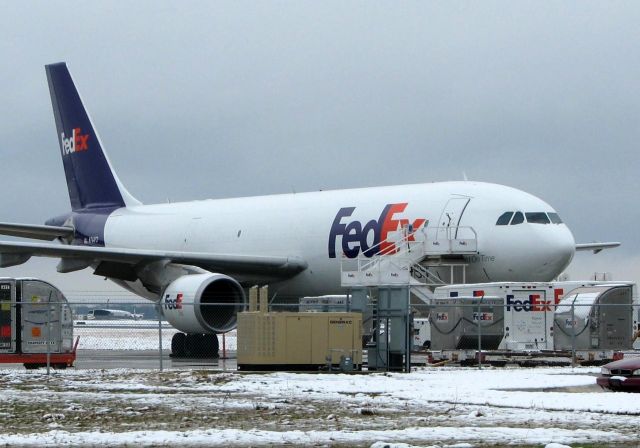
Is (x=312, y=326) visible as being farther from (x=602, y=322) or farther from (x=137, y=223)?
(x=137, y=223)

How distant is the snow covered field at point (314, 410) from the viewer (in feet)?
39.1

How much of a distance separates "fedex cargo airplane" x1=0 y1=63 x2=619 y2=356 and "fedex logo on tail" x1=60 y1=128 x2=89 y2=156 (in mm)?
82

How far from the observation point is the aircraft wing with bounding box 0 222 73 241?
123ft

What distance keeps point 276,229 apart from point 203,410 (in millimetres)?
20583

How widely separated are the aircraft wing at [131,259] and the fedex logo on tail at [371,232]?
6.30ft

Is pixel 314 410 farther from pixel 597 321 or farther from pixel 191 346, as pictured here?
pixel 191 346

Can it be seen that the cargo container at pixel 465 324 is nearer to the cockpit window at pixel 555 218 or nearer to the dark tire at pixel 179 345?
the cockpit window at pixel 555 218

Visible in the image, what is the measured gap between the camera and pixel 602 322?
2777 cm

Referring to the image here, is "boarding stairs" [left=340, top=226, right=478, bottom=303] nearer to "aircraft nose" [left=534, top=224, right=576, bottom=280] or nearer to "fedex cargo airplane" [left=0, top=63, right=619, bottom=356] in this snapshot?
"fedex cargo airplane" [left=0, top=63, right=619, bottom=356]

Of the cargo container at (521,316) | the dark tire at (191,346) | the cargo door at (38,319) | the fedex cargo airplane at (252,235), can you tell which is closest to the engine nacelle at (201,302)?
the fedex cargo airplane at (252,235)

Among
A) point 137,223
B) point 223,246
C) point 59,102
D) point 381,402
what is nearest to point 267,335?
point 381,402

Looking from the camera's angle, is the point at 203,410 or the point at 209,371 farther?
the point at 209,371

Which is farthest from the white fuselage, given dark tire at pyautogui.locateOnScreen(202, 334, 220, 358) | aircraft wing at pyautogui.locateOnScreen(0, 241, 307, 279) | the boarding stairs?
dark tire at pyautogui.locateOnScreen(202, 334, 220, 358)

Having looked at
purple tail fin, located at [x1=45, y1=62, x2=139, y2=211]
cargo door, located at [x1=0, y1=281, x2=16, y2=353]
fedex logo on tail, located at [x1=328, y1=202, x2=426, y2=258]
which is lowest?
cargo door, located at [x1=0, y1=281, x2=16, y2=353]
